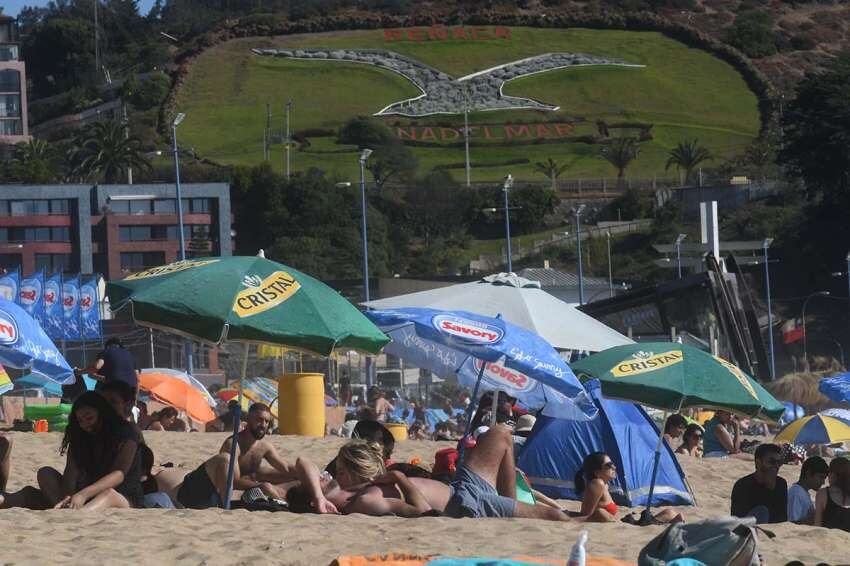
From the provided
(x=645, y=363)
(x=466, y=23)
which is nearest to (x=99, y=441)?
(x=645, y=363)

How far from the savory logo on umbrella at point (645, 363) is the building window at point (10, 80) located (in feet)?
324

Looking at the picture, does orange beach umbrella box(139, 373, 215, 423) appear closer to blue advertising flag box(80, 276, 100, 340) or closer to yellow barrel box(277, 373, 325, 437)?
yellow barrel box(277, 373, 325, 437)

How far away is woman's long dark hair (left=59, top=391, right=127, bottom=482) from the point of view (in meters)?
8.15

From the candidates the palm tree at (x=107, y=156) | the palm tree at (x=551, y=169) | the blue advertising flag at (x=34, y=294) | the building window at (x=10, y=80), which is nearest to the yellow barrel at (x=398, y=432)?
the blue advertising flag at (x=34, y=294)

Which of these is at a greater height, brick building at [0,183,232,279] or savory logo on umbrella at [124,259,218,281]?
savory logo on umbrella at [124,259,218,281]

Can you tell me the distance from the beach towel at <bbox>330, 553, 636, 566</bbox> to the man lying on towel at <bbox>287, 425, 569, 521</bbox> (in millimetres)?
1363

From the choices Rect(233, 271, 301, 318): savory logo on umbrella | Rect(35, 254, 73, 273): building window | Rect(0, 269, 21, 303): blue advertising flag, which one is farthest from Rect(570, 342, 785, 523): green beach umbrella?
Rect(35, 254, 73, 273): building window

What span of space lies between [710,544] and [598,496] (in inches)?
129


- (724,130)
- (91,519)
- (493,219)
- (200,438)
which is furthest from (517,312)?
(724,130)

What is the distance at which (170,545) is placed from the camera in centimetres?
731

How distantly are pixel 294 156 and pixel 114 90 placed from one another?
86.9ft

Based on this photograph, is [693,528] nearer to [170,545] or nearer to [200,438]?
[170,545]

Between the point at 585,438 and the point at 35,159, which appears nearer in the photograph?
the point at 585,438

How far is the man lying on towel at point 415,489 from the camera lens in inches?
333
